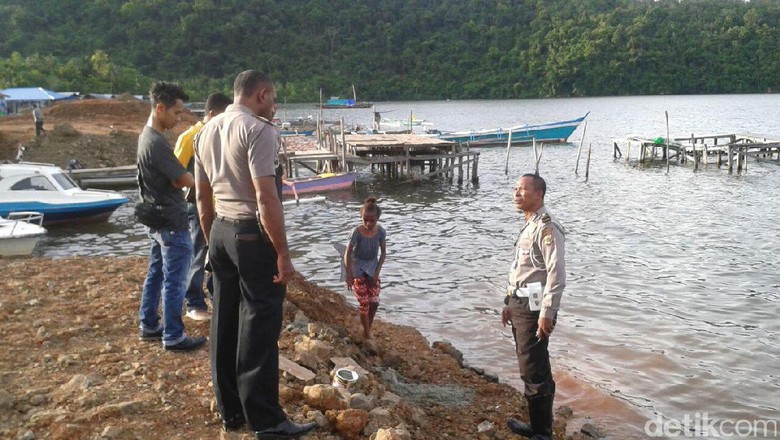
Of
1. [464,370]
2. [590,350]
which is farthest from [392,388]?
[590,350]

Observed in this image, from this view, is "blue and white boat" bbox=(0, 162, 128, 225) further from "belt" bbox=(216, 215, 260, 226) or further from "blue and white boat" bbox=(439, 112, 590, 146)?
"blue and white boat" bbox=(439, 112, 590, 146)

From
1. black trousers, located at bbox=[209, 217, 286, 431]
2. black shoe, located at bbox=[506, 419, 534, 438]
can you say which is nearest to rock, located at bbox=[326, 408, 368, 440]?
black trousers, located at bbox=[209, 217, 286, 431]

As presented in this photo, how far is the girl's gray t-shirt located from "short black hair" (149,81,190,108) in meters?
2.33

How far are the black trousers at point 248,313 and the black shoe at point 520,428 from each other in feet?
7.47

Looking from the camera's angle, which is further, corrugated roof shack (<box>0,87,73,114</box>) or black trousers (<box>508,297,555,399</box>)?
corrugated roof shack (<box>0,87,73,114</box>)

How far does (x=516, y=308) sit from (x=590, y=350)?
4.40 metres

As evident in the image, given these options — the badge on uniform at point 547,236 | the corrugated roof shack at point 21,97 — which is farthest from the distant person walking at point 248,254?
the corrugated roof shack at point 21,97

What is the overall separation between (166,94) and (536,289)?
3283mm

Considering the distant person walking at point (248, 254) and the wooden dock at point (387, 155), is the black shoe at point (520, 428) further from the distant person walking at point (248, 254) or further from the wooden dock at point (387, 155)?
the wooden dock at point (387, 155)

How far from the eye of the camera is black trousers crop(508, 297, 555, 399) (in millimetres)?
4797

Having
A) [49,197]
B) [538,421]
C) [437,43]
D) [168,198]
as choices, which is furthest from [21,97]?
[437,43]

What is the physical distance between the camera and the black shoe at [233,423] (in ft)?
12.9

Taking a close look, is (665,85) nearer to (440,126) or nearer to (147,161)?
(440,126)

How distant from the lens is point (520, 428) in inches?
208
